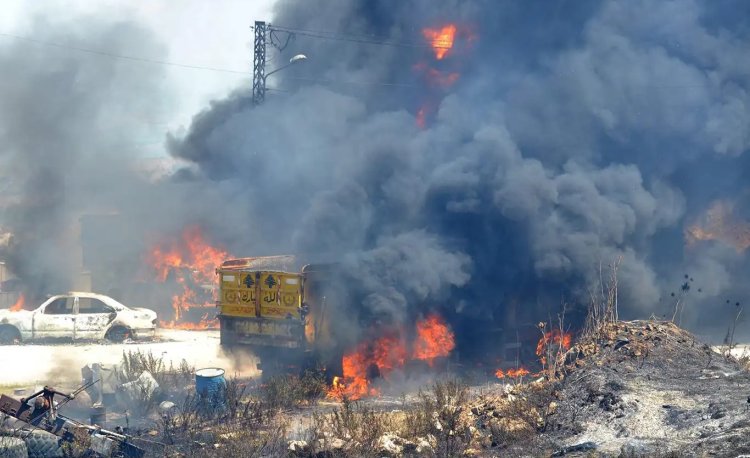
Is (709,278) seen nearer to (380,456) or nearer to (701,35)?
(701,35)

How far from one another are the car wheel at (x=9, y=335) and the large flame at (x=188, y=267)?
212 inches

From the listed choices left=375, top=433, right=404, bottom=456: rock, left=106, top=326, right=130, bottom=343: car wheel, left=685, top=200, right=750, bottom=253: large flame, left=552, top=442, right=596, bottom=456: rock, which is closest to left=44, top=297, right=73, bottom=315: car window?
left=106, top=326, right=130, bottom=343: car wheel

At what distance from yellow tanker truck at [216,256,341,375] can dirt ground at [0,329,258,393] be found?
0.64m

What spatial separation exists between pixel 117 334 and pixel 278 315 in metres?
7.67

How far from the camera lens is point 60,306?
20.3 metres

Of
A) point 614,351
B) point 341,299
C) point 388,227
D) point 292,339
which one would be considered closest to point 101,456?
point 292,339

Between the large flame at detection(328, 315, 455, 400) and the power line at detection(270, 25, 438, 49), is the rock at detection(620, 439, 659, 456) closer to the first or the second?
the large flame at detection(328, 315, 455, 400)

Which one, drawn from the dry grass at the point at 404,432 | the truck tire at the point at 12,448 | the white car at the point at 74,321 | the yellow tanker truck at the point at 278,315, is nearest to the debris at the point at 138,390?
the yellow tanker truck at the point at 278,315

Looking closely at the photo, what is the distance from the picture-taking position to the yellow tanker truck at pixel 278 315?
14.6 metres

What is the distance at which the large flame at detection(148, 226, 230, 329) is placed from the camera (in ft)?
82.5

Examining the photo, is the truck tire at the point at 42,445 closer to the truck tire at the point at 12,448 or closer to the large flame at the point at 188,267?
the truck tire at the point at 12,448

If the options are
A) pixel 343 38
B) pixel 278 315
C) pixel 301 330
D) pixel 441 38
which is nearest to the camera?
pixel 301 330

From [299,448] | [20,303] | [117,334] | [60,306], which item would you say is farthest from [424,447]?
[20,303]

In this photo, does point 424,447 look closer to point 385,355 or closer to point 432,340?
point 385,355
